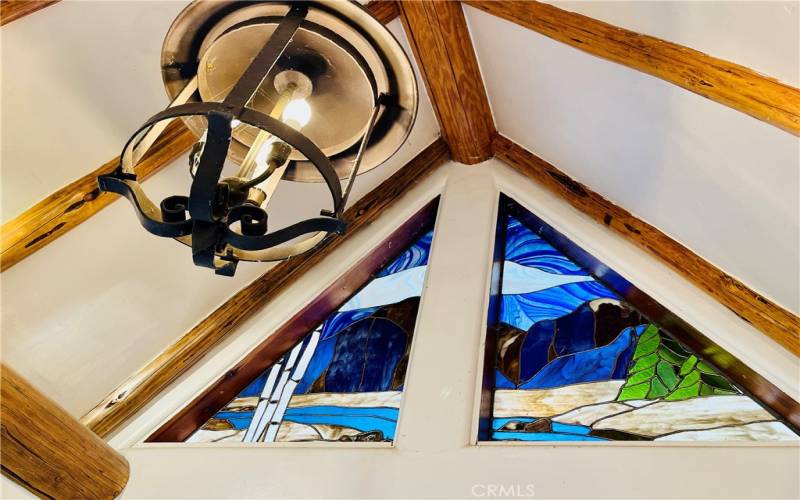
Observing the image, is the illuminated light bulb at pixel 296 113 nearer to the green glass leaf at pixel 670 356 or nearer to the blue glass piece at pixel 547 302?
the blue glass piece at pixel 547 302

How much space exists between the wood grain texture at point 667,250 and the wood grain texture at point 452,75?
132mm

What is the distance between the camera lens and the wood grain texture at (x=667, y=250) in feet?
5.60

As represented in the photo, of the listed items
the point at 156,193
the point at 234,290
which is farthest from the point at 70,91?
the point at 234,290

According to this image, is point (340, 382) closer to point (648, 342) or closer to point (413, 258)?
point (413, 258)

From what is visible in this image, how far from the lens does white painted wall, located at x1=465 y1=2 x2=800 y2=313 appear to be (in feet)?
4.83

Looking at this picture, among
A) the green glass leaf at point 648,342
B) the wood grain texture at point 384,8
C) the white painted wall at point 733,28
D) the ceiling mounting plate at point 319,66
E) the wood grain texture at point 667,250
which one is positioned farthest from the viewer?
the wood grain texture at point 384,8

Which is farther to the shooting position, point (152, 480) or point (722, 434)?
point (152, 480)

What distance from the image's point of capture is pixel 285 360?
7.23 ft

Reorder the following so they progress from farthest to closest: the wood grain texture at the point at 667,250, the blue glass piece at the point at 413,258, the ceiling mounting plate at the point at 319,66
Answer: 1. the blue glass piece at the point at 413,258
2. the wood grain texture at the point at 667,250
3. the ceiling mounting plate at the point at 319,66

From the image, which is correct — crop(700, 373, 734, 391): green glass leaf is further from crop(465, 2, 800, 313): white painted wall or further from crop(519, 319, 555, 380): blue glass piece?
crop(519, 319, 555, 380): blue glass piece

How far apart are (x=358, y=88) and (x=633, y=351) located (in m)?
1.20

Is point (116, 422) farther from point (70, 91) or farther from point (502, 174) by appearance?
point (502, 174)

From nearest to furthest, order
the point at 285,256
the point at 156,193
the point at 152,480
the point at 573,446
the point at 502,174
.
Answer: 1. the point at 285,256
2. the point at 573,446
3. the point at 152,480
4. the point at 156,193
5. the point at 502,174

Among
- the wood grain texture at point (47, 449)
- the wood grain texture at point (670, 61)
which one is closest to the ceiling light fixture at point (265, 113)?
the wood grain texture at point (47, 449)
